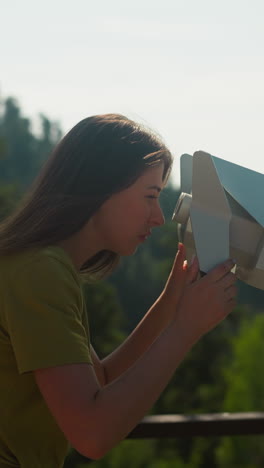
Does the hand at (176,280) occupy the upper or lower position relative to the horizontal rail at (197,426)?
A: upper

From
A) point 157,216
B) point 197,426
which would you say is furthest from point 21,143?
point 157,216

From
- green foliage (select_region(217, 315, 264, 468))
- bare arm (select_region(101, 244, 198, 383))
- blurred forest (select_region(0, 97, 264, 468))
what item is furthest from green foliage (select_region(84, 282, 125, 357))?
bare arm (select_region(101, 244, 198, 383))

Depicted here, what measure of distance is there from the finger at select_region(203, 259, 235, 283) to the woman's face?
0.49ft

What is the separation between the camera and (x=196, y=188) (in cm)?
160

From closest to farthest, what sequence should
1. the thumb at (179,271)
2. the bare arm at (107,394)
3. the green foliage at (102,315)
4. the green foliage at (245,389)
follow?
1. the bare arm at (107,394)
2. the thumb at (179,271)
3. the green foliage at (102,315)
4. the green foliage at (245,389)

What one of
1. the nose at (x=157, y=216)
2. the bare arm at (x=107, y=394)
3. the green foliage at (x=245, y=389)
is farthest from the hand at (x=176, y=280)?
the green foliage at (x=245, y=389)

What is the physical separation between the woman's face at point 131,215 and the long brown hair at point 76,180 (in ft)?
0.06

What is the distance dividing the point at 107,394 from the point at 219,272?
306mm

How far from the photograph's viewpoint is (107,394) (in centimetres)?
142

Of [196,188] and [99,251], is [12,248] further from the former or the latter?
[196,188]

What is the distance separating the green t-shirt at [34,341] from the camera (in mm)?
1426

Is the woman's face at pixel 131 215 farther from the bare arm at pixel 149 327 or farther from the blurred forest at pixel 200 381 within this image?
the blurred forest at pixel 200 381

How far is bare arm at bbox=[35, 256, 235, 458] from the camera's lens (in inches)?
55.2

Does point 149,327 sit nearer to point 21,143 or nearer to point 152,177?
point 152,177
